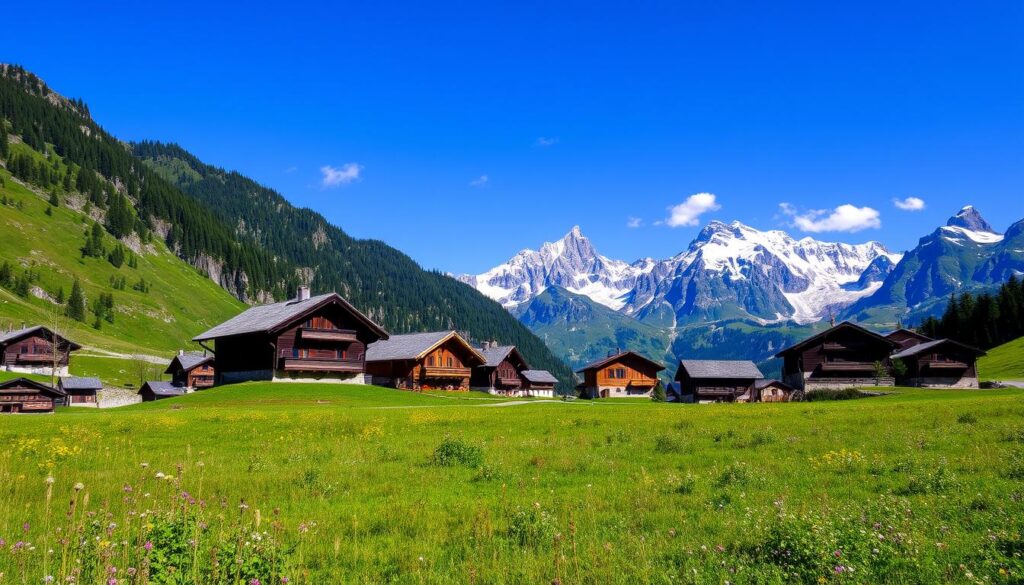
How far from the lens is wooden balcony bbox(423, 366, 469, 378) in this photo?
86.4 metres

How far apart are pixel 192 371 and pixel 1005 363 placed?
14728cm

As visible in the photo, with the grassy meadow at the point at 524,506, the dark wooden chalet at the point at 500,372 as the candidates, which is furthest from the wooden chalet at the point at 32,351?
the grassy meadow at the point at 524,506

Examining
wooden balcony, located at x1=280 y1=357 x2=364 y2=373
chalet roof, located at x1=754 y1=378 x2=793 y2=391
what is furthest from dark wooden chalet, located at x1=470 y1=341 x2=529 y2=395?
chalet roof, located at x1=754 y1=378 x2=793 y2=391

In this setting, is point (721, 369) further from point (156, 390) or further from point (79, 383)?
point (79, 383)

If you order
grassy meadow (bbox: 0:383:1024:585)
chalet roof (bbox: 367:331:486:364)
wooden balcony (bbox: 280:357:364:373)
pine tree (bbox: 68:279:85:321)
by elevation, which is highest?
pine tree (bbox: 68:279:85:321)

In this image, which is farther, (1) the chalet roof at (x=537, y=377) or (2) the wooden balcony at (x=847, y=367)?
(1) the chalet roof at (x=537, y=377)

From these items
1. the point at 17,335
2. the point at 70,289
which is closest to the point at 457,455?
the point at 17,335

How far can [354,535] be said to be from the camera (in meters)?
9.71

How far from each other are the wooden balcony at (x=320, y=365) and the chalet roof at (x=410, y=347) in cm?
1286

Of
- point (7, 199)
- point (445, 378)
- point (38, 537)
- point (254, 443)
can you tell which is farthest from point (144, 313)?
point (38, 537)

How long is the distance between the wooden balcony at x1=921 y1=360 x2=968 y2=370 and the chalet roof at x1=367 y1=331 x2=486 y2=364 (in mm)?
69944

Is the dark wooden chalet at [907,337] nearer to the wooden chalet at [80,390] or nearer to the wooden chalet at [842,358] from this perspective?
the wooden chalet at [842,358]

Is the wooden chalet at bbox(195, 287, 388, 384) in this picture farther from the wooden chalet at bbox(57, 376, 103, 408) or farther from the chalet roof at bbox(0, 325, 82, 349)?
the chalet roof at bbox(0, 325, 82, 349)

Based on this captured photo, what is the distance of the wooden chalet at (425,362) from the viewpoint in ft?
284
